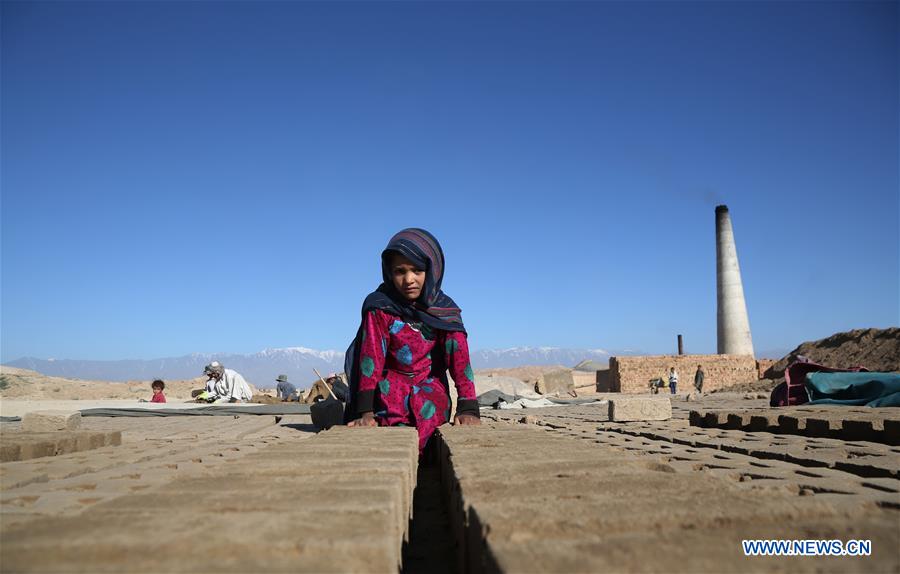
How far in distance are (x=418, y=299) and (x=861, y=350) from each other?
22.6 m

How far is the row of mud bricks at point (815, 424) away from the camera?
12.5 ft

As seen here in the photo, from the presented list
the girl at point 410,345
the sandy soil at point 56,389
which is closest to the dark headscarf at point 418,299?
the girl at point 410,345

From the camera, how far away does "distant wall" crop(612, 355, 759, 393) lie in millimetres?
27469

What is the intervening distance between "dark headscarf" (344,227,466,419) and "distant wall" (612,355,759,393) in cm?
2463

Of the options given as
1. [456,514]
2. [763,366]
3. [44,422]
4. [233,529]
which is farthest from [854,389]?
[763,366]

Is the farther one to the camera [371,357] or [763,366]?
[763,366]

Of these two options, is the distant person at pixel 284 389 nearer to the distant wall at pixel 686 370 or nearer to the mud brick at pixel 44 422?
the mud brick at pixel 44 422

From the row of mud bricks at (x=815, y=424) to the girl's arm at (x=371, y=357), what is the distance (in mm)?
2922

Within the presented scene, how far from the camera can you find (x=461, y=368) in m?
4.48

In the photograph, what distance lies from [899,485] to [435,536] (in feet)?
5.44

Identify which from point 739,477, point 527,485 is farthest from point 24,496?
point 739,477

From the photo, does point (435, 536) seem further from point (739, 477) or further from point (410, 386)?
point (410, 386)

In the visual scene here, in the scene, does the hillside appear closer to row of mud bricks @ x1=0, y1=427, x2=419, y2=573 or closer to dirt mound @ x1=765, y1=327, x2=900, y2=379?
row of mud bricks @ x1=0, y1=427, x2=419, y2=573

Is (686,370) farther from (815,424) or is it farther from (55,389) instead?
(815,424)
